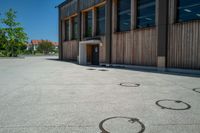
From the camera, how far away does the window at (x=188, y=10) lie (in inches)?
490

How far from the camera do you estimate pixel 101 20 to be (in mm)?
21828

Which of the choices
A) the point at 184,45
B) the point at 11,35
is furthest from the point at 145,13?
the point at 11,35

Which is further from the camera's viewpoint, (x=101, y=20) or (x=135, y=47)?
(x=101, y=20)

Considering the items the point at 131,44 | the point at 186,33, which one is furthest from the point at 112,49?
the point at 186,33

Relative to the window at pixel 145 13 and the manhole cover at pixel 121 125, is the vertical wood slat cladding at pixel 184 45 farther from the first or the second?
the manhole cover at pixel 121 125

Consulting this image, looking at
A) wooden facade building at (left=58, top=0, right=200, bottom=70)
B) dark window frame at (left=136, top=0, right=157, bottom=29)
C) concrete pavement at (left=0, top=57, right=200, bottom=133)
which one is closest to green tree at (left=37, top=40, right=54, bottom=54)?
wooden facade building at (left=58, top=0, right=200, bottom=70)

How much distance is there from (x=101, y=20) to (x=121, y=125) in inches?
760

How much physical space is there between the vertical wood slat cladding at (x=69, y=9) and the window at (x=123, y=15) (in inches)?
374

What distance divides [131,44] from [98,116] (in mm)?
13440

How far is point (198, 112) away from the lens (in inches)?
177

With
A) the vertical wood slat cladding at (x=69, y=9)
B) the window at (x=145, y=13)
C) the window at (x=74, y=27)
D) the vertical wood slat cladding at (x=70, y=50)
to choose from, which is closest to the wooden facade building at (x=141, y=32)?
the window at (x=145, y=13)

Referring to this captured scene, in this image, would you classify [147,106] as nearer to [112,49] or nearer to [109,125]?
[109,125]

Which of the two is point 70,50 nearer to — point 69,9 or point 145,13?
point 69,9

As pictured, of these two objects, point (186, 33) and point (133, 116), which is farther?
point (186, 33)
